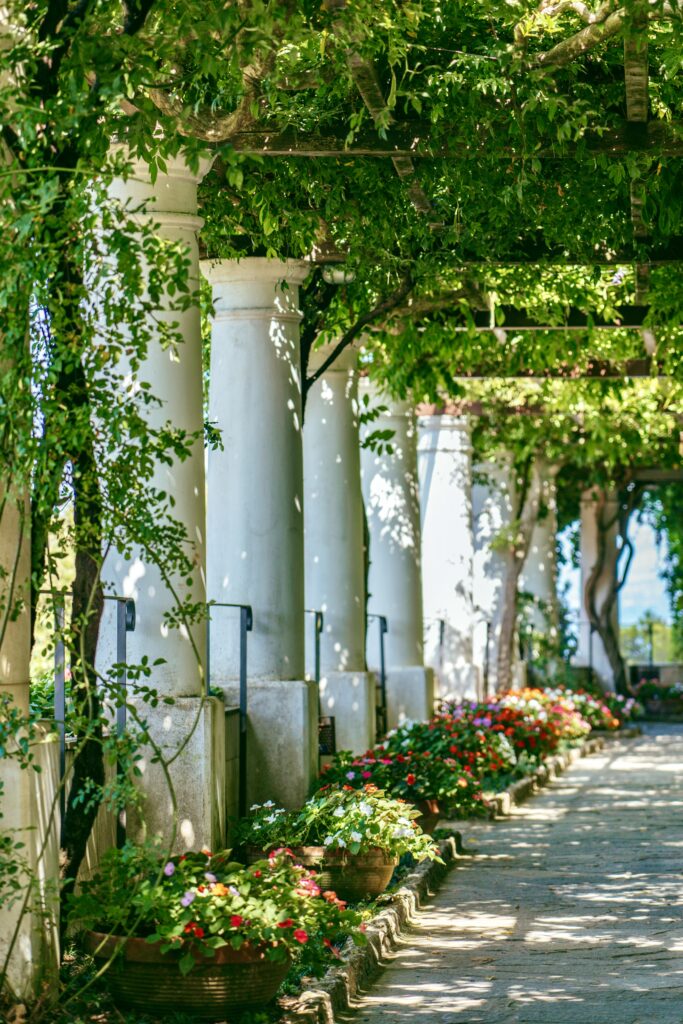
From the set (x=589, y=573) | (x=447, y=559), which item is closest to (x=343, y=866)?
(x=447, y=559)

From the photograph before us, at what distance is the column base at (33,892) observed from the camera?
16.9 ft

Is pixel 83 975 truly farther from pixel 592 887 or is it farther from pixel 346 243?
pixel 346 243

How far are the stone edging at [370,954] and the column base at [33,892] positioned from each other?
0.89 m

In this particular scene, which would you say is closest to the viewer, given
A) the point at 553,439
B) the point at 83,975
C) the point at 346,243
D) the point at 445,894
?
the point at 83,975

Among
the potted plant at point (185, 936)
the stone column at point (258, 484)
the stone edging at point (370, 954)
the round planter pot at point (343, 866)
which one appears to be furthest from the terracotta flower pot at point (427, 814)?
the potted plant at point (185, 936)

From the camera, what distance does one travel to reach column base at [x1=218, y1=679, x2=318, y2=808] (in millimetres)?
8906

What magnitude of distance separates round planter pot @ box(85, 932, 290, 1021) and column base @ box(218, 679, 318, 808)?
11.7 feet

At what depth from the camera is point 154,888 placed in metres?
5.32

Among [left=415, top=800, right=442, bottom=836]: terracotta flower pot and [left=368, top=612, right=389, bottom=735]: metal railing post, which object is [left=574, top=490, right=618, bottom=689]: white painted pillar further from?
[left=415, top=800, right=442, bottom=836]: terracotta flower pot

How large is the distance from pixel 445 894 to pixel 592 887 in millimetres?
905

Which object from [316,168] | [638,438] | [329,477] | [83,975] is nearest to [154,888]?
[83,975]

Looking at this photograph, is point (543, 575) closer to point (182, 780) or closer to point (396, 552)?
point (396, 552)

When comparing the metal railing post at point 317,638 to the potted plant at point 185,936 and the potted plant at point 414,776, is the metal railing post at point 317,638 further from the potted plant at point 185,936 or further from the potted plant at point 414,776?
the potted plant at point 185,936

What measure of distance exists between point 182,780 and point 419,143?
333 cm
